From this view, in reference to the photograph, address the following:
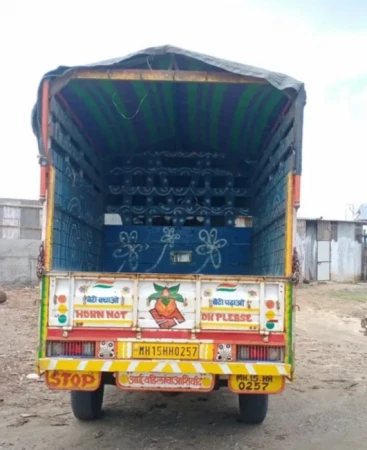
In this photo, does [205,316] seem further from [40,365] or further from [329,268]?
[329,268]

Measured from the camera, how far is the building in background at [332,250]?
25.9 m

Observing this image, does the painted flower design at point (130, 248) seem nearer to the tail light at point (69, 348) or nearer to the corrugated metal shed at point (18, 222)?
the tail light at point (69, 348)

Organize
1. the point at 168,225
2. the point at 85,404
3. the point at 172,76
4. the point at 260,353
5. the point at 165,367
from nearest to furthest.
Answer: the point at 165,367 → the point at 260,353 → the point at 172,76 → the point at 85,404 → the point at 168,225

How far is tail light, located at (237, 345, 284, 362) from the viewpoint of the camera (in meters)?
4.50

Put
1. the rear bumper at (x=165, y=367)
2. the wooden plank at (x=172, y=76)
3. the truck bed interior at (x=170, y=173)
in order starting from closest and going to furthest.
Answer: the rear bumper at (x=165, y=367), the wooden plank at (x=172, y=76), the truck bed interior at (x=170, y=173)

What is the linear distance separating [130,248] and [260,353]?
386 centimetres

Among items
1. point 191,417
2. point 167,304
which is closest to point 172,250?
point 191,417

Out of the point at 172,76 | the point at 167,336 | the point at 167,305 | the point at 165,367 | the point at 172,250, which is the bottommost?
the point at 165,367

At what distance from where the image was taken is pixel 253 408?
5.20 meters

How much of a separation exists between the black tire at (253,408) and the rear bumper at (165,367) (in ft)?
2.66

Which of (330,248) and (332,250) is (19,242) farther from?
(332,250)

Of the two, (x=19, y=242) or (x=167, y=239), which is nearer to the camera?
(x=167, y=239)

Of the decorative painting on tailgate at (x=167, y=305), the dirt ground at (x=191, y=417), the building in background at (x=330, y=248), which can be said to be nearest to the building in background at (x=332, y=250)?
the building in background at (x=330, y=248)

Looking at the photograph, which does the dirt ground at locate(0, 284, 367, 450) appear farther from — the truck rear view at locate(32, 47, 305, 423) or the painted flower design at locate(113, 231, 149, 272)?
the painted flower design at locate(113, 231, 149, 272)
